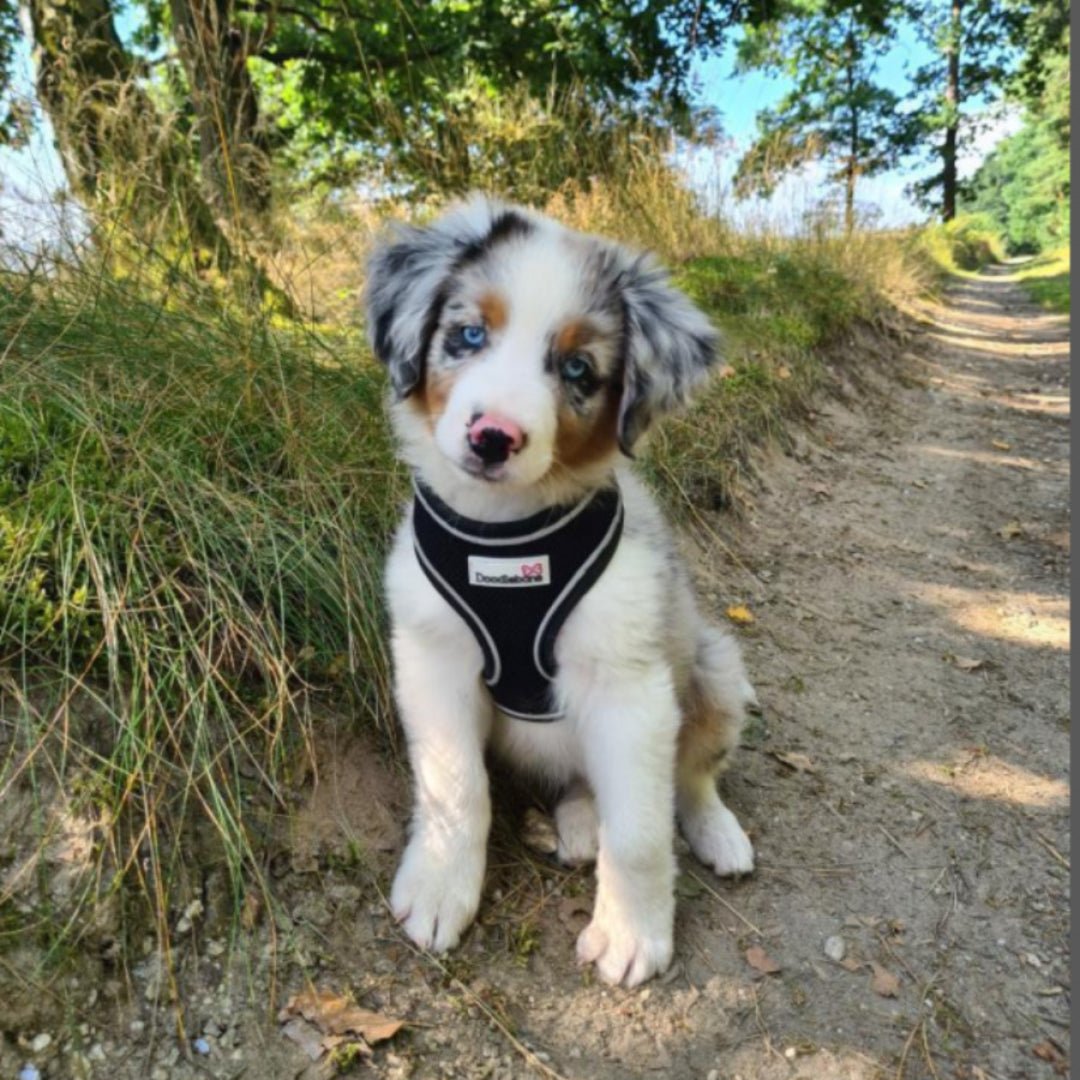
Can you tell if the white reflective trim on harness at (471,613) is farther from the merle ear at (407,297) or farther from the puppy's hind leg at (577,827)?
the puppy's hind leg at (577,827)

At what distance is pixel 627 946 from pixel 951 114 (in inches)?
1275

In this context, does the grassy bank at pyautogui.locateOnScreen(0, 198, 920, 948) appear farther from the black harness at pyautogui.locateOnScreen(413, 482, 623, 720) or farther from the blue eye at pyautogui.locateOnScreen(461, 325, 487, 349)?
the blue eye at pyautogui.locateOnScreen(461, 325, 487, 349)

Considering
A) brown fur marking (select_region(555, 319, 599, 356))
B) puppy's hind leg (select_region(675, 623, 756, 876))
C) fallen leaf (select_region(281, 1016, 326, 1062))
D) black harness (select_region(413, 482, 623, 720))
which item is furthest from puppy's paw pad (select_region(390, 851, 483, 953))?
brown fur marking (select_region(555, 319, 599, 356))

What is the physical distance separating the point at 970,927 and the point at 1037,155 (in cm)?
6886

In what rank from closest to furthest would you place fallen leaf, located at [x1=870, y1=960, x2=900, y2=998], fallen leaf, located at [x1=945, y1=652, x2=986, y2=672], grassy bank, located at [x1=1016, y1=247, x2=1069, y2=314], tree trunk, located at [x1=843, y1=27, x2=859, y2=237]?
fallen leaf, located at [x1=870, y1=960, x2=900, y2=998]
fallen leaf, located at [x1=945, y1=652, x2=986, y2=672]
tree trunk, located at [x1=843, y1=27, x2=859, y2=237]
grassy bank, located at [x1=1016, y1=247, x2=1069, y2=314]

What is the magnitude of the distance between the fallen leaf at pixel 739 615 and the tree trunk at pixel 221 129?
2.72 metres

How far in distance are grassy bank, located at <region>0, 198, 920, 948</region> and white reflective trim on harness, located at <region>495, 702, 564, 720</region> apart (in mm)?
473

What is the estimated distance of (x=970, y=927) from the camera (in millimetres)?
2545

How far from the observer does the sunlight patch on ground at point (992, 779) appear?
10.2ft

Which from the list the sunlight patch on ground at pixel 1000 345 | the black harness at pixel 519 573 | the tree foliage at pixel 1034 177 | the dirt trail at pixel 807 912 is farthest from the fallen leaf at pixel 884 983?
the tree foliage at pixel 1034 177

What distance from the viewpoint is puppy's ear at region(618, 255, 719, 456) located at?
2137mm

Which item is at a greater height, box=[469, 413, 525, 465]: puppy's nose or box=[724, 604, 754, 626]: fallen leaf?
box=[469, 413, 525, 465]: puppy's nose

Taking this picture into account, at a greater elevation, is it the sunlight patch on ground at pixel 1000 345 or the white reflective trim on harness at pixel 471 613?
the white reflective trim on harness at pixel 471 613

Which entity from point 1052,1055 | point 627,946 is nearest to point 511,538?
point 627,946
